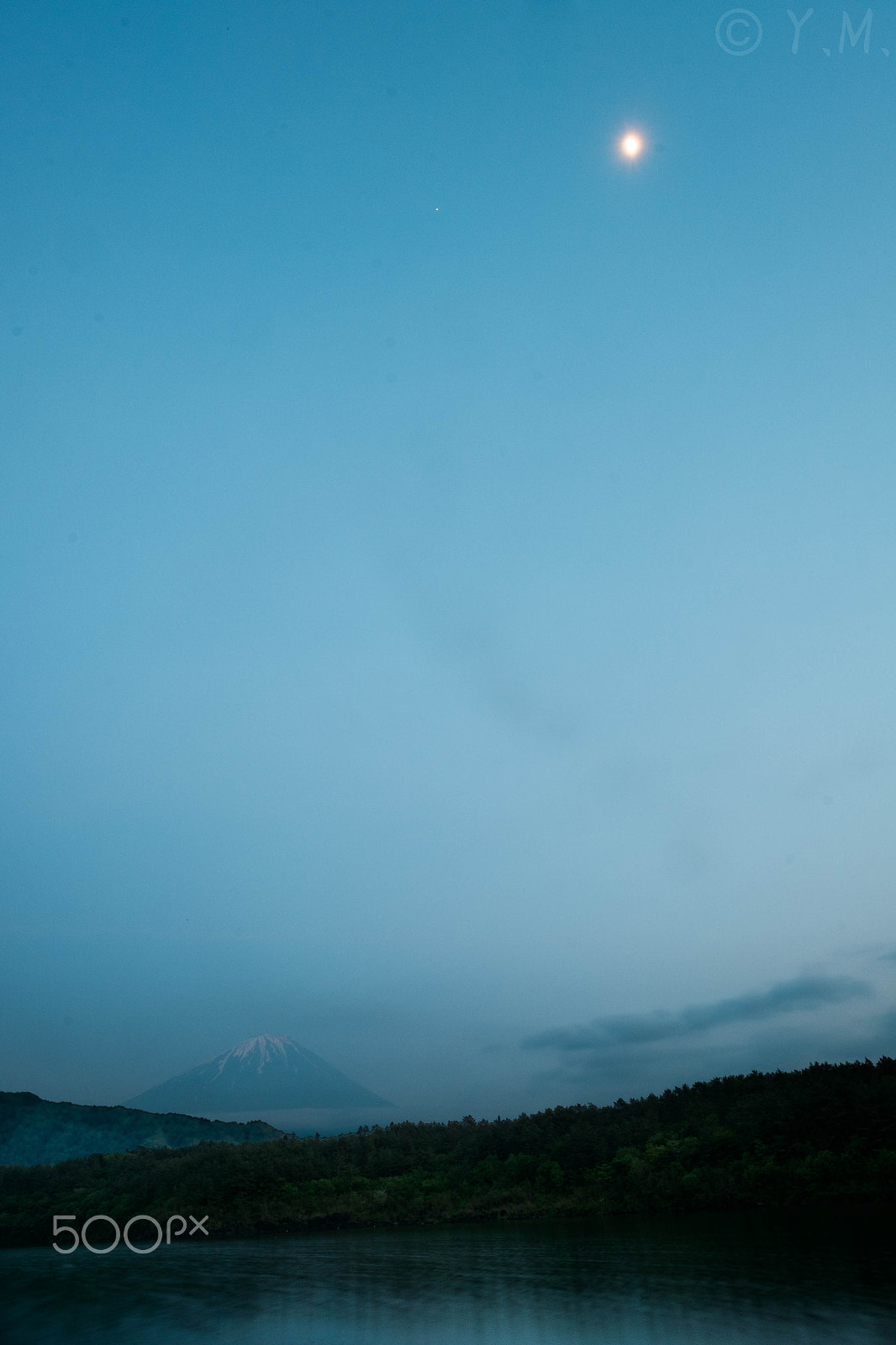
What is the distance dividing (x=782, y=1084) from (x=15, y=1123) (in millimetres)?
88009

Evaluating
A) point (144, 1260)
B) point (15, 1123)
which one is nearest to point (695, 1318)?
point (144, 1260)

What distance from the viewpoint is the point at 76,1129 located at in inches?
3748

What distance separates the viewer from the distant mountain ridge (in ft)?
302

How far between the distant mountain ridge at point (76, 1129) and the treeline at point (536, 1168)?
37.2 meters

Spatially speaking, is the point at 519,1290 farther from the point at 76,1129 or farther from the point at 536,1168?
the point at 76,1129

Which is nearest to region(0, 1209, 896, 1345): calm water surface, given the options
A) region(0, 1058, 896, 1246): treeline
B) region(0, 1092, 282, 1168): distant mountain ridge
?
region(0, 1058, 896, 1246): treeline

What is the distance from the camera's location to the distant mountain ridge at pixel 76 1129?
9206 cm

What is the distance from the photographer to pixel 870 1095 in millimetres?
35375

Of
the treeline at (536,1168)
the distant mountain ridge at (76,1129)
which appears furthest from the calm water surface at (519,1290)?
the distant mountain ridge at (76,1129)

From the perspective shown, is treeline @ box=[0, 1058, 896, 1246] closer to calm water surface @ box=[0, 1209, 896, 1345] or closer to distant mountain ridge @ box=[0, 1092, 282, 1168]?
calm water surface @ box=[0, 1209, 896, 1345]

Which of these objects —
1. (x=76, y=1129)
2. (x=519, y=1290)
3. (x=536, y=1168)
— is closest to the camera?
(x=519, y=1290)

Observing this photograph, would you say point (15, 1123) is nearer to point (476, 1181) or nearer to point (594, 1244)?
point (476, 1181)

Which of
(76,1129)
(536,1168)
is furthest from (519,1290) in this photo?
(76,1129)

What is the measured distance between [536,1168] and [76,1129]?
7362 cm
